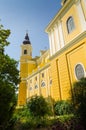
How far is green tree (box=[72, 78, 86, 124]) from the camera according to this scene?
7.00 metres

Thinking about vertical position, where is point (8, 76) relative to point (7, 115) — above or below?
above

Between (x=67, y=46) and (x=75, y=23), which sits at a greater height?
(x=75, y=23)

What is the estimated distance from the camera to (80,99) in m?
7.50

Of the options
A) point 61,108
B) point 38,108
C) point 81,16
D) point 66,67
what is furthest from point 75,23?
point 38,108

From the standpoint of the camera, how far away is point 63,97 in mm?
16672

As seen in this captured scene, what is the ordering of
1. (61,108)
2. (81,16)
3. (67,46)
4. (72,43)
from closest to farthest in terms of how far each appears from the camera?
(61,108), (81,16), (72,43), (67,46)

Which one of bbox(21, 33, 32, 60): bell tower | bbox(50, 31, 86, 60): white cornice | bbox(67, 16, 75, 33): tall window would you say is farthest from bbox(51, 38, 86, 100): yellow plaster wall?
bbox(21, 33, 32, 60): bell tower

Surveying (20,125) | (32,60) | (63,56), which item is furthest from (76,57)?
(32,60)

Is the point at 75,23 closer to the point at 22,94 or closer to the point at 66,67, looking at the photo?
the point at 66,67

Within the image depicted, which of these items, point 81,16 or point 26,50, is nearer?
point 81,16

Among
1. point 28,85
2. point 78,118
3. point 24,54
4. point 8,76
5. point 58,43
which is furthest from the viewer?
point 24,54

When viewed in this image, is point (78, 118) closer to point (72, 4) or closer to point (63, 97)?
point (63, 97)

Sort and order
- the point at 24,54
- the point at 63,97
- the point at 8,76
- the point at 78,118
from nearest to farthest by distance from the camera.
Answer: the point at 78,118 < the point at 8,76 < the point at 63,97 < the point at 24,54

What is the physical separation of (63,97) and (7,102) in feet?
33.4
